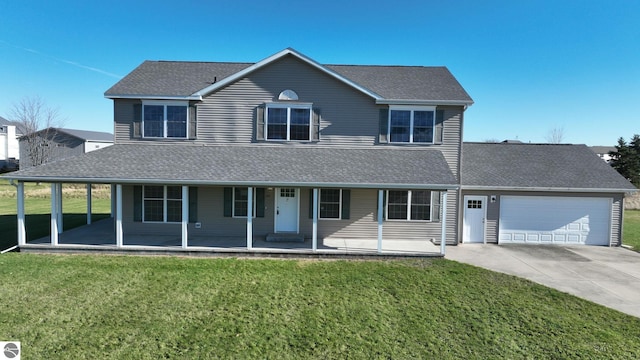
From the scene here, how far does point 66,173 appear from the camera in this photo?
34.0 ft

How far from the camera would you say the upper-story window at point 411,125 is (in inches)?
500

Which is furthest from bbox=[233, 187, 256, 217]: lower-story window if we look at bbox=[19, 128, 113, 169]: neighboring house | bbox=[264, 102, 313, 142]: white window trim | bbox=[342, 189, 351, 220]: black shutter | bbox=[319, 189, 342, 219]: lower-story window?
bbox=[19, 128, 113, 169]: neighboring house

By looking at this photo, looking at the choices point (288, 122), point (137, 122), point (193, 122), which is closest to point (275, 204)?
point (288, 122)

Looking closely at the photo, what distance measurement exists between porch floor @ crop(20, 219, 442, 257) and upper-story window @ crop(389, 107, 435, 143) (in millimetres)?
4152

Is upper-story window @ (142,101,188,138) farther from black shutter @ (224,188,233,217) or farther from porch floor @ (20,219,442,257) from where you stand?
porch floor @ (20,219,442,257)

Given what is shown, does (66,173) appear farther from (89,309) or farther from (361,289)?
(361,289)

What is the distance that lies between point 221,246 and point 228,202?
1.99 meters

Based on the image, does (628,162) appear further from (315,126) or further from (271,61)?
(271,61)

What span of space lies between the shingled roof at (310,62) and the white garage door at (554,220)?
4.89 meters

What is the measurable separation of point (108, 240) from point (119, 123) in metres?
4.71

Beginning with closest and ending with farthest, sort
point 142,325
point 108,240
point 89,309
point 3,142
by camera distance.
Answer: point 142,325, point 89,309, point 108,240, point 3,142

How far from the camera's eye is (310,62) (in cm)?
1241

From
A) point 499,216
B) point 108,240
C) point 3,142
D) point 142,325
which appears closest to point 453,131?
point 499,216

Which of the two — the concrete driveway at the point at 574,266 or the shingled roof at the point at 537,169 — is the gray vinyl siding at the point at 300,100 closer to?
the shingled roof at the point at 537,169
